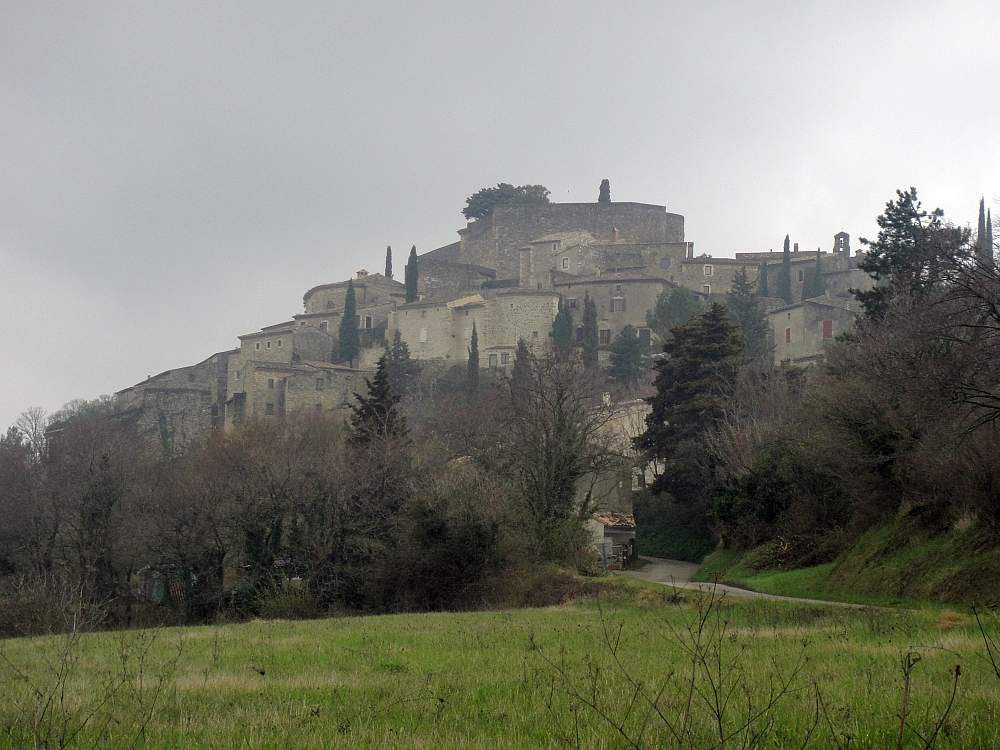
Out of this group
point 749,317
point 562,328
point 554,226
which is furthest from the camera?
point 554,226

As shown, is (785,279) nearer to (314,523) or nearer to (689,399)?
(689,399)

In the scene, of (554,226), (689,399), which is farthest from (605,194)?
(689,399)

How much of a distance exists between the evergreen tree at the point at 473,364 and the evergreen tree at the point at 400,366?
4.74 metres

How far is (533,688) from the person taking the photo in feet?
28.6

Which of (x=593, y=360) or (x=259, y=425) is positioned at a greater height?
(x=593, y=360)

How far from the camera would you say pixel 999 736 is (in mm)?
5914

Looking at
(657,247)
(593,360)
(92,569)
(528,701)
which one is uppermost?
(657,247)

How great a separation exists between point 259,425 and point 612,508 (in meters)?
17.8

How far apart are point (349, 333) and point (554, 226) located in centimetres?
3563

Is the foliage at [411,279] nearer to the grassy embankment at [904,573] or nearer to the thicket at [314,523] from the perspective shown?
the thicket at [314,523]

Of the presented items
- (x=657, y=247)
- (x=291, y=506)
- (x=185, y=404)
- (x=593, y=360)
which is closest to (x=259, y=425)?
(x=291, y=506)

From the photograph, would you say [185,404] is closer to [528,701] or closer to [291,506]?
[291,506]

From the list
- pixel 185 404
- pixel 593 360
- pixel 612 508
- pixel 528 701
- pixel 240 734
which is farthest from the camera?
pixel 185 404

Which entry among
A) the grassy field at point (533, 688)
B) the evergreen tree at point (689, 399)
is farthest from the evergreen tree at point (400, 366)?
the grassy field at point (533, 688)
